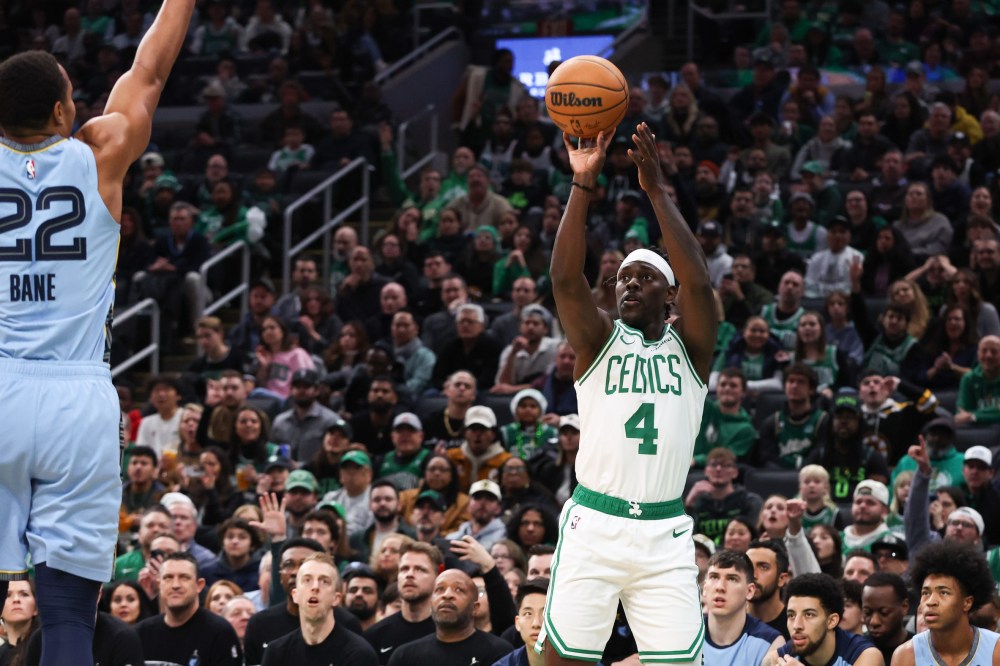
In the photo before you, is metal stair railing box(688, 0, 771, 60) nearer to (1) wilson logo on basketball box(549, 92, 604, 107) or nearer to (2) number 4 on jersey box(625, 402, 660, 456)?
(1) wilson logo on basketball box(549, 92, 604, 107)

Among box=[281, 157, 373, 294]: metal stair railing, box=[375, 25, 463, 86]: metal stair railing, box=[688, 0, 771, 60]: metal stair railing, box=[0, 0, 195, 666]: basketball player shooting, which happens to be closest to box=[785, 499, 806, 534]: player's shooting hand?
box=[0, 0, 195, 666]: basketball player shooting

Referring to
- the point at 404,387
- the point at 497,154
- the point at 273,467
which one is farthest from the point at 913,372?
the point at 497,154

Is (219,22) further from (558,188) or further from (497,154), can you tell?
(558,188)

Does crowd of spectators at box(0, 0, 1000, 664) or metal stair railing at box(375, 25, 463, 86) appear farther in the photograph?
metal stair railing at box(375, 25, 463, 86)

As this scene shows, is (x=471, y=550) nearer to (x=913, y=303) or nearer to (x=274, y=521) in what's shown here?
(x=274, y=521)

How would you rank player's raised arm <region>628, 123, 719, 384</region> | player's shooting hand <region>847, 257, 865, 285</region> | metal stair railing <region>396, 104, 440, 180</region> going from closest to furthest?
player's raised arm <region>628, 123, 719, 384</region> → player's shooting hand <region>847, 257, 865, 285</region> → metal stair railing <region>396, 104, 440, 180</region>

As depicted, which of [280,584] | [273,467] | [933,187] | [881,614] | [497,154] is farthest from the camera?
[497,154]

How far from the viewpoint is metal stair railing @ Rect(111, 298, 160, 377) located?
15.6m

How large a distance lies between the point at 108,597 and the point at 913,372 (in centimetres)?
678

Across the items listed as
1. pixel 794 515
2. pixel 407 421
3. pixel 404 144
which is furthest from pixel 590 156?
pixel 404 144

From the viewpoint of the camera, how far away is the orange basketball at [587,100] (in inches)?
243

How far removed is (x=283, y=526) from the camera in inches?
410

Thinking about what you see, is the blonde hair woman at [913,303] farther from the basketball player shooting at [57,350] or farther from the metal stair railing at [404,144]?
the basketball player shooting at [57,350]

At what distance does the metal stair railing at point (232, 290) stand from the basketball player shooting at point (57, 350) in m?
11.8
